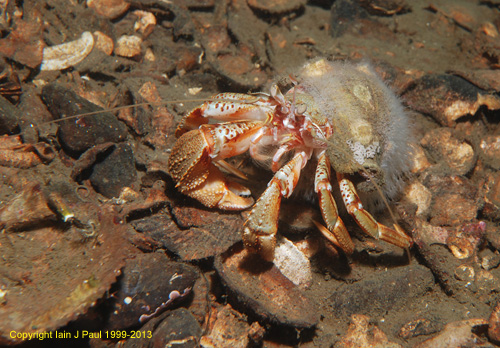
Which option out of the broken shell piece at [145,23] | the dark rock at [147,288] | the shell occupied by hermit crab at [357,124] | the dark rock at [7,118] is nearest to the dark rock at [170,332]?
the dark rock at [147,288]

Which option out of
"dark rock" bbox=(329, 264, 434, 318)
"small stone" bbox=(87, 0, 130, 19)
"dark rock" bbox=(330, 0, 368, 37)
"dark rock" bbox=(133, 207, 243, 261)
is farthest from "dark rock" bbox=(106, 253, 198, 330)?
"dark rock" bbox=(330, 0, 368, 37)

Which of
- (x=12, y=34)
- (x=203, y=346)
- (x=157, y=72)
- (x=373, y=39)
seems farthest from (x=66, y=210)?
(x=373, y=39)

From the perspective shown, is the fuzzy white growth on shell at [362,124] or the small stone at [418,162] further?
the small stone at [418,162]

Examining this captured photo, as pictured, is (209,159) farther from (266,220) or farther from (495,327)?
(495,327)

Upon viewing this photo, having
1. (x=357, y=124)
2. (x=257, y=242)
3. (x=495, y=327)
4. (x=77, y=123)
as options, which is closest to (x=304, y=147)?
(x=357, y=124)

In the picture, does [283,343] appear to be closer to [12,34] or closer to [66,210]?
[66,210]

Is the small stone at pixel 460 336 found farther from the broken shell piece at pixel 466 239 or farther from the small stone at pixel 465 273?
the broken shell piece at pixel 466 239
